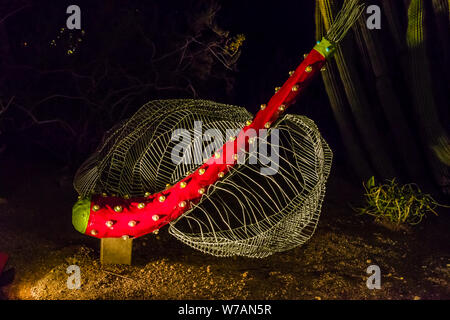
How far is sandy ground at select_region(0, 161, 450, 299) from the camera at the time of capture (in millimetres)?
2613

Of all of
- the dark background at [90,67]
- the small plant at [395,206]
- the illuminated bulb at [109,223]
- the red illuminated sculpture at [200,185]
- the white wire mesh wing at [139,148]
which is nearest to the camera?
the red illuminated sculpture at [200,185]

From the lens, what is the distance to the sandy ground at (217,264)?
261 cm

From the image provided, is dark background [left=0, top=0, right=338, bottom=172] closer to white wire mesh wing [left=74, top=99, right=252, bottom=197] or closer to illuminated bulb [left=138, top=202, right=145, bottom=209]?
white wire mesh wing [left=74, top=99, right=252, bottom=197]

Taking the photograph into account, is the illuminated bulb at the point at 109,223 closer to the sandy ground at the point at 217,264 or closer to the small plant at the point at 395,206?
the sandy ground at the point at 217,264

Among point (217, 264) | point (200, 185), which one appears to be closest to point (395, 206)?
point (217, 264)

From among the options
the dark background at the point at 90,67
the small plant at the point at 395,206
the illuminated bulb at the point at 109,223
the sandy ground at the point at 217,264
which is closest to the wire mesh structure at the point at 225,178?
the sandy ground at the point at 217,264

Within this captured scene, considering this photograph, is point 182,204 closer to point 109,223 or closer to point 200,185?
point 200,185

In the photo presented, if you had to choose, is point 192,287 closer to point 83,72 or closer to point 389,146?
point 83,72

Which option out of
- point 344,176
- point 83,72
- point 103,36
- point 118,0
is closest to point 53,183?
point 83,72

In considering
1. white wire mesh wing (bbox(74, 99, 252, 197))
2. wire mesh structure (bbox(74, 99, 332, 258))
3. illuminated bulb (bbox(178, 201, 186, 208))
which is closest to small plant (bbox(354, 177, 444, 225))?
wire mesh structure (bbox(74, 99, 332, 258))

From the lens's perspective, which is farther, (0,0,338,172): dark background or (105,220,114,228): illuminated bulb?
(0,0,338,172): dark background

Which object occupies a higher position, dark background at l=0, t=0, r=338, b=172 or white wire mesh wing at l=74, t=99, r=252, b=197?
dark background at l=0, t=0, r=338, b=172

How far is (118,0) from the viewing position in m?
4.31

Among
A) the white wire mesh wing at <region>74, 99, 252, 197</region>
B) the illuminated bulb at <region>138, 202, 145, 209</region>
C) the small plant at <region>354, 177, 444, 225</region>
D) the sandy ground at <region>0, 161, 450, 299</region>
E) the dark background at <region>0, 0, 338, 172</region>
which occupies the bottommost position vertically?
the sandy ground at <region>0, 161, 450, 299</region>
